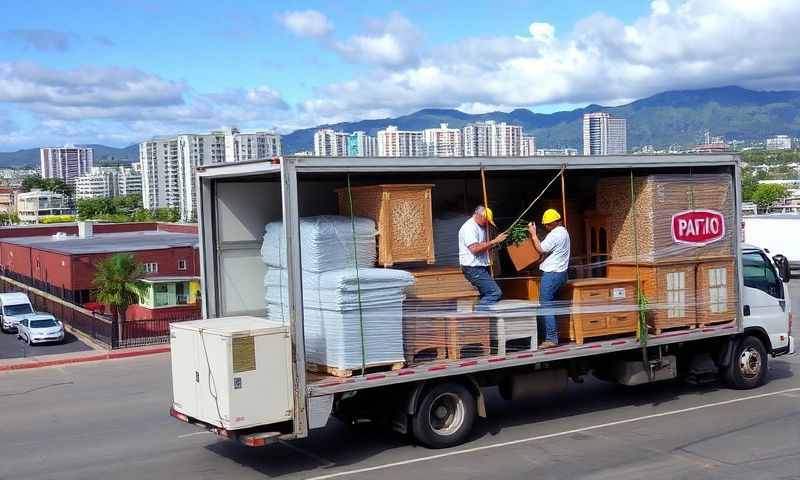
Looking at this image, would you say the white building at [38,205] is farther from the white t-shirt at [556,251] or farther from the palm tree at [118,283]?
the white t-shirt at [556,251]

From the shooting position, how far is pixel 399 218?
10.2m

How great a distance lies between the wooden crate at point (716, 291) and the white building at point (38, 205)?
181m

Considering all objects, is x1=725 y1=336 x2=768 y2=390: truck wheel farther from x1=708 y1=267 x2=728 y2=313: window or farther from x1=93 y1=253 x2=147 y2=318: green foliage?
x1=93 y1=253 x2=147 y2=318: green foliage

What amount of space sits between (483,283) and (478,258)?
32 cm

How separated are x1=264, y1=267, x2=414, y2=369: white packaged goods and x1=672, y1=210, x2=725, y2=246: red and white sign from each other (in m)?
4.25

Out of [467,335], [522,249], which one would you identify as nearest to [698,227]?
[522,249]

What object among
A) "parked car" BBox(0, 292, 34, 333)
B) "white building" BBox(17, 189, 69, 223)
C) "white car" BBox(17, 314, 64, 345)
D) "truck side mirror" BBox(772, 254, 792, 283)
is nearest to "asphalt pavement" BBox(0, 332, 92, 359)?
"white car" BBox(17, 314, 64, 345)

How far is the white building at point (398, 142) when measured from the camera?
52.9 m

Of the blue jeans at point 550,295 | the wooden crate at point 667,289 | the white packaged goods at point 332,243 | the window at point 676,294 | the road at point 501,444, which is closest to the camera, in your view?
the road at point 501,444

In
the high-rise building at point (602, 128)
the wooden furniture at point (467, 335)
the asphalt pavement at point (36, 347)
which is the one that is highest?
the high-rise building at point (602, 128)

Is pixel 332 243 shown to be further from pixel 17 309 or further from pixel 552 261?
pixel 17 309

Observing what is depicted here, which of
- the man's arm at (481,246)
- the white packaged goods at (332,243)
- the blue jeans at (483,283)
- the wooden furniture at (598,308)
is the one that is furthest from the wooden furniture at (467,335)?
the wooden furniture at (598,308)

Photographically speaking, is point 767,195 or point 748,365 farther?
point 767,195

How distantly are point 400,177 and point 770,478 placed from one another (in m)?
5.41
